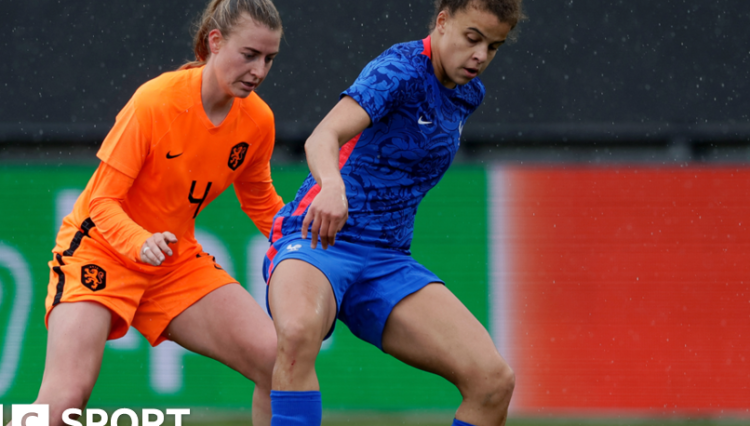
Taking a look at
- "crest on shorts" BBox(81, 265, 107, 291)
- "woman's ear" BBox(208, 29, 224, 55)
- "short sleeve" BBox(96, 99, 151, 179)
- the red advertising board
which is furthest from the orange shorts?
the red advertising board

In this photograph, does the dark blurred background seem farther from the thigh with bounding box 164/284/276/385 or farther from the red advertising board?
the thigh with bounding box 164/284/276/385

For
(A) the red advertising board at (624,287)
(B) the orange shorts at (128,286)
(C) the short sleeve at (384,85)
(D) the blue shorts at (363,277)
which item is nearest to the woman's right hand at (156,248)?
(D) the blue shorts at (363,277)

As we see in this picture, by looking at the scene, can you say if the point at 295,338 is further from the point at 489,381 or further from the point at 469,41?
the point at 469,41

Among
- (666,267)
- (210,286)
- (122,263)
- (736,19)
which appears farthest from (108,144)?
(736,19)

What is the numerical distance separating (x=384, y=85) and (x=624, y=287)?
10.1ft

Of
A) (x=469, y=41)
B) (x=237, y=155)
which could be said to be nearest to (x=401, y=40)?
(x=237, y=155)

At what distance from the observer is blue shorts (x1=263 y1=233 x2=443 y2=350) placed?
102 inches

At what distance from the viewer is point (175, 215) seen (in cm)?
314

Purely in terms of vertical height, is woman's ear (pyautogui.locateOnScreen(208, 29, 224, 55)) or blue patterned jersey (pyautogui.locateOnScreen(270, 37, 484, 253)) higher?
woman's ear (pyautogui.locateOnScreen(208, 29, 224, 55))

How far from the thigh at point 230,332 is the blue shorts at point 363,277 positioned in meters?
0.38

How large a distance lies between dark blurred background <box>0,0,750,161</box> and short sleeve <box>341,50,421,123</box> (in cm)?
294

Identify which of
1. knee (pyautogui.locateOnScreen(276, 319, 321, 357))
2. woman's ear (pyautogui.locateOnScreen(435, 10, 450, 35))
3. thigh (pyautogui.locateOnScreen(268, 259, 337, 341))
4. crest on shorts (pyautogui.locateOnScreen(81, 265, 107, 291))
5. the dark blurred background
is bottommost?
Result: knee (pyautogui.locateOnScreen(276, 319, 321, 357))

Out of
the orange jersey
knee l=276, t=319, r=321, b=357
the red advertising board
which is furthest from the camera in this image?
the red advertising board

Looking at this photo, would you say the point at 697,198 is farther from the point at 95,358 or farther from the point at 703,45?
the point at 95,358
